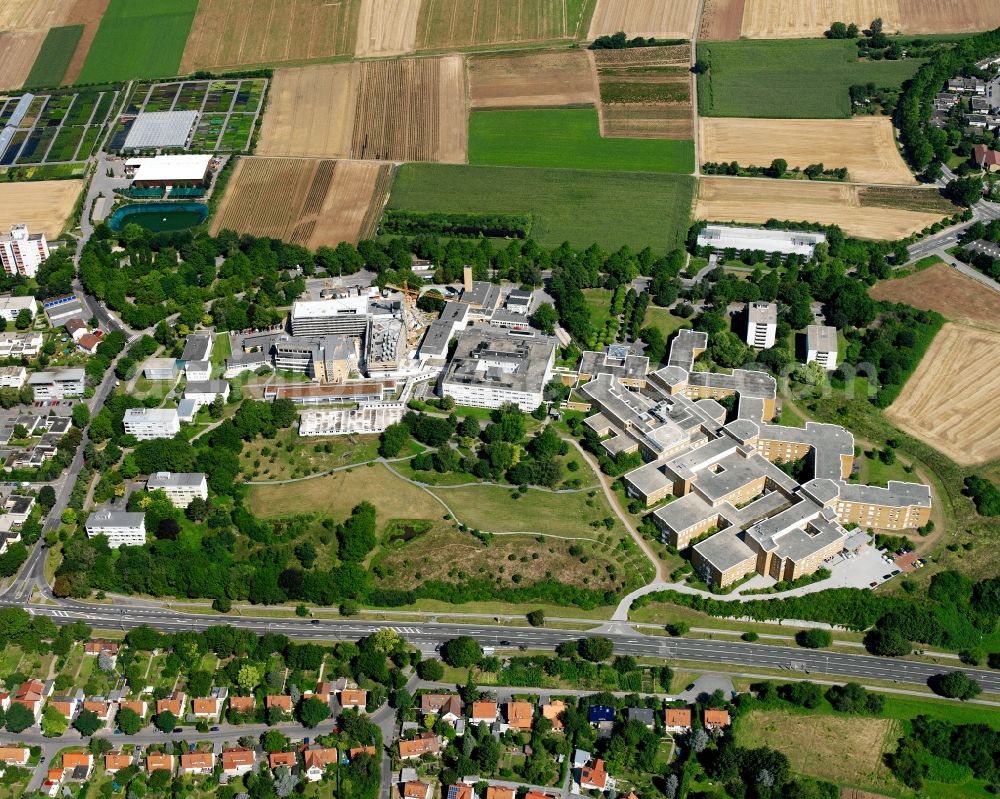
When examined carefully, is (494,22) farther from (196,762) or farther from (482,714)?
(196,762)

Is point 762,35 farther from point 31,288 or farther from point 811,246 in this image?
point 31,288

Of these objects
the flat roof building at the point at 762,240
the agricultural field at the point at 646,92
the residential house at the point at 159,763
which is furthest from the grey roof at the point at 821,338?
the residential house at the point at 159,763

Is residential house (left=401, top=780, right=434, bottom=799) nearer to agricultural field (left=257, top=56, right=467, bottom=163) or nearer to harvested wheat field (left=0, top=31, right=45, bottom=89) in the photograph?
agricultural field (left=257, top=56, right=467, bottom=163)

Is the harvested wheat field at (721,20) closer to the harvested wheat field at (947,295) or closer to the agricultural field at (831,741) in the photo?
the harvested wheat field at (947,295)

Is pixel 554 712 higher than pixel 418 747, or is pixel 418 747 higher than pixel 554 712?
pixel 554 712

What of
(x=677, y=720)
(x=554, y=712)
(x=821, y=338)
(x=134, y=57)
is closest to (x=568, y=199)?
(x=821, y=338)

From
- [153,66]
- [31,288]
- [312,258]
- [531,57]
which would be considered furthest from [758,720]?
[153,66]

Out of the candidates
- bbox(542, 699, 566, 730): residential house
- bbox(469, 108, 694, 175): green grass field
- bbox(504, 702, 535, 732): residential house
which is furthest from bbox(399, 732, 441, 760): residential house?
bbox(469, 108, 694, 175): green grass field
